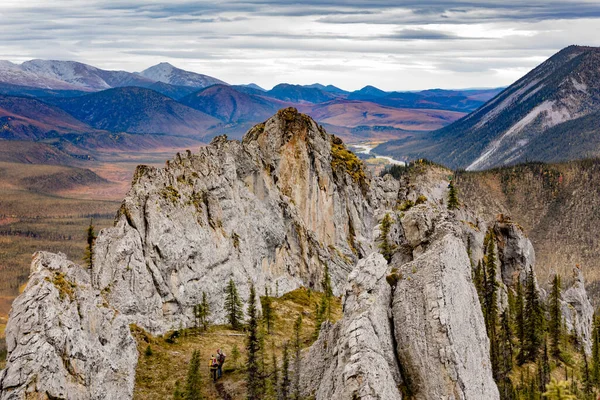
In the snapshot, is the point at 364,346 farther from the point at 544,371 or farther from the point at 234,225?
the point at 544,371

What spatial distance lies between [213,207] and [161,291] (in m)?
18.0

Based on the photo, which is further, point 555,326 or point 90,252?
point 555,326

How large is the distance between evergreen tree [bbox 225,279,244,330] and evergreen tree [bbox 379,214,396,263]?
23.3 m

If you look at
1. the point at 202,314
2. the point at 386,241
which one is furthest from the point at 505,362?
the point at 202,314

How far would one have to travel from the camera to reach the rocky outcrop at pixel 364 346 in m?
37.0

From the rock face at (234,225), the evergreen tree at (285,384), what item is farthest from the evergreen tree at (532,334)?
the evergreen tree at (285,384)

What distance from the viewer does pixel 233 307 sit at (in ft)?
244

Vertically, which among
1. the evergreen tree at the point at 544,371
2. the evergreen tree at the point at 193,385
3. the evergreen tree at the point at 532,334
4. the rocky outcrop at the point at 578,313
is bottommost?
the rocky outcrop at the point at 578,313

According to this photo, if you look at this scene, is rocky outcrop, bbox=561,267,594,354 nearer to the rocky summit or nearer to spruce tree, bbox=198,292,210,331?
the rocky summit

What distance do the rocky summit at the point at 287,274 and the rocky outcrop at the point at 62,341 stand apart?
3.8 inches

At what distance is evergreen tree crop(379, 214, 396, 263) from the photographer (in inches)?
2170

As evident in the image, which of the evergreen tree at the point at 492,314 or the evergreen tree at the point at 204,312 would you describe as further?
the evergreen tree at the point at 492,314

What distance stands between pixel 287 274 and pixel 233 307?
25062 mm

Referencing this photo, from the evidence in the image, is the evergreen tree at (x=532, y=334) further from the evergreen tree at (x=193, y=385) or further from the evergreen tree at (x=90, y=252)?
the evergreen tree at (x=90, y=252)
